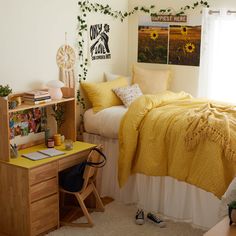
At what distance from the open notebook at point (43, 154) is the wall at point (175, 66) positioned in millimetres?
1895

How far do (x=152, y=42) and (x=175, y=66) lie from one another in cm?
40

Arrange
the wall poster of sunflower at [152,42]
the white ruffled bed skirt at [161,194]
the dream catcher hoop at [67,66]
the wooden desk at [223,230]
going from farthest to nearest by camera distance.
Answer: the wall poster of sunflower at [152,42]
the dream catcher hoop at [67,66]
the white ruffled bed skirt at [161,194]
the wooden desk at [223,230]

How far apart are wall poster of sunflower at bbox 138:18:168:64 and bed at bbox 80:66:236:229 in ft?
2.87

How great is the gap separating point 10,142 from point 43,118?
19.0 inches

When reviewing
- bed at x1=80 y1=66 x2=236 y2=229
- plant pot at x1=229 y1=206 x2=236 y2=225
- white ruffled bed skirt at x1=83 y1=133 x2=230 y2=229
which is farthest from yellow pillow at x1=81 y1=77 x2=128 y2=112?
plant pot at x1=229 y1=206 x2=236 y2=225

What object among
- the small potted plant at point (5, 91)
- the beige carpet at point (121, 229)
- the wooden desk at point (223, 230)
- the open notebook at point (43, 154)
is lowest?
the beige carpet at point (121, 229)

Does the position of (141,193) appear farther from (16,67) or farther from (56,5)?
(56,5)

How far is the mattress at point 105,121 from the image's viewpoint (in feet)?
14.1

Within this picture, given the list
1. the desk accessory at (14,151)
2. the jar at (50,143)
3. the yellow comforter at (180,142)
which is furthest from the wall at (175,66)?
the desk accessory at (14,151)

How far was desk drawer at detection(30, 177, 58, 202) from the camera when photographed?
11.4 ft

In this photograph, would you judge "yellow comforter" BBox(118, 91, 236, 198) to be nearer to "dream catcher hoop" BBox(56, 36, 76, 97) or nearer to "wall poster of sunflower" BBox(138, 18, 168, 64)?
"dream catcher hoop" BBox(56, 36, 76, 97)

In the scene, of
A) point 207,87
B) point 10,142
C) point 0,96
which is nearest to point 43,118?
point 10,142

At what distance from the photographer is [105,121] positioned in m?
4.37

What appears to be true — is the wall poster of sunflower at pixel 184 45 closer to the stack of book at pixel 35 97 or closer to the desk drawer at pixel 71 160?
the desk drawer at pixel 71 160
